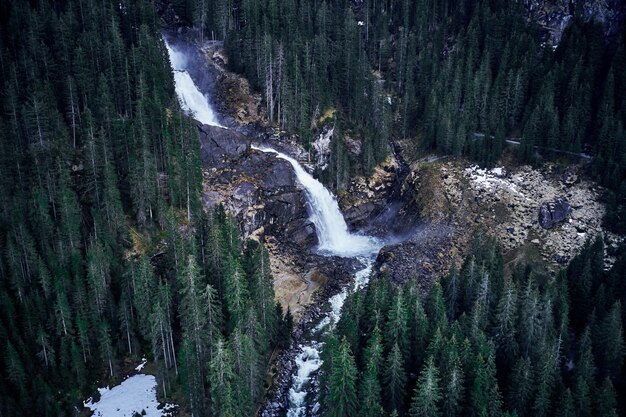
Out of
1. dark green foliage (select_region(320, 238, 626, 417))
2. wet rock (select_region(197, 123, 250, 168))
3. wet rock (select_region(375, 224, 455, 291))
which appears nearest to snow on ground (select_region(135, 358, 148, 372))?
dark green foliage (select_region(320, 238, 626, 417))

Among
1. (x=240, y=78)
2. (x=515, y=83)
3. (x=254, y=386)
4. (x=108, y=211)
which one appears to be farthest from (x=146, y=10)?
(x=254, y=386)

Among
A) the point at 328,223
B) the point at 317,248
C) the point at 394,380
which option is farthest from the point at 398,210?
the point at 394,380

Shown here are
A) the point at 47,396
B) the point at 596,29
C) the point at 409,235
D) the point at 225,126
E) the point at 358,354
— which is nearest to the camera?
the point at 47,396

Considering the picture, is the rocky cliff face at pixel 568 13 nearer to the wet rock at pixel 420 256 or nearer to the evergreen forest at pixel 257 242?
the evergreen forest at pixel 257 242

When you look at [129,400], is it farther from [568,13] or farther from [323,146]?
[568,13]

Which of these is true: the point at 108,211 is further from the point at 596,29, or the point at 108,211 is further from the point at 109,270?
the point at 596,29
